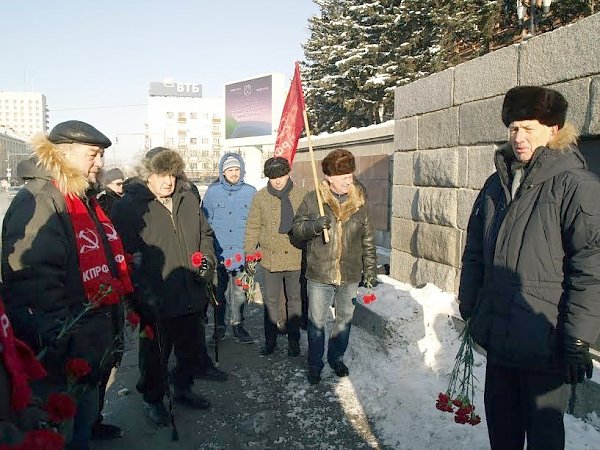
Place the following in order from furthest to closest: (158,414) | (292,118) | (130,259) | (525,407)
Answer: (292,118), (158,414), (130,259), (525,407)

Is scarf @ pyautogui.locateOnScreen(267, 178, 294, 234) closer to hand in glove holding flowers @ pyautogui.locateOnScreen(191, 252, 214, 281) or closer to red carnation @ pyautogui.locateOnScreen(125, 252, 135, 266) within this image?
hand in glove holding flowers @ pyautogui.locateOnScreen(191, 252, 214, 281)

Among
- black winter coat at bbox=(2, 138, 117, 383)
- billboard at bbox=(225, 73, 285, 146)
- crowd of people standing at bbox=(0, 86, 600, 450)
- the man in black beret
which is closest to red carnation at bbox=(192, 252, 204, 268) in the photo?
crowd of people standing at bbox=(0, 86, 600, 450)

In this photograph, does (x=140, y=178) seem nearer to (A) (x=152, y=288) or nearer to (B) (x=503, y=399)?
(A) (x=152, y=288)

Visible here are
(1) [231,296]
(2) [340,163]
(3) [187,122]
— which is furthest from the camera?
(3) [187,122]

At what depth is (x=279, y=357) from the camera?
4.95 meters

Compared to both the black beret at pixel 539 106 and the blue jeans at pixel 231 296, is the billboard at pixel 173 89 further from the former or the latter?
the black beret at pixel 539 106

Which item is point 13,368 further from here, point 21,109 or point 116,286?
point 21,109

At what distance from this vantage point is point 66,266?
93.0 inches

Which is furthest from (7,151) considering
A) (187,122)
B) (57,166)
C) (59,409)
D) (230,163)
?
(59,409)

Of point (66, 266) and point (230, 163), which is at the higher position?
point (230, 163)

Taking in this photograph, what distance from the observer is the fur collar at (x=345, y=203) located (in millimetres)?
4145

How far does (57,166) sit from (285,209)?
283 centimetres

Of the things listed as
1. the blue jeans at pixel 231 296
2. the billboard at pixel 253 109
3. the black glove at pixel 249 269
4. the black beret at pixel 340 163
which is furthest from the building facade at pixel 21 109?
the black beret at pixel 340 163

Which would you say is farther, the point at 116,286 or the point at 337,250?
the point at 337,250
